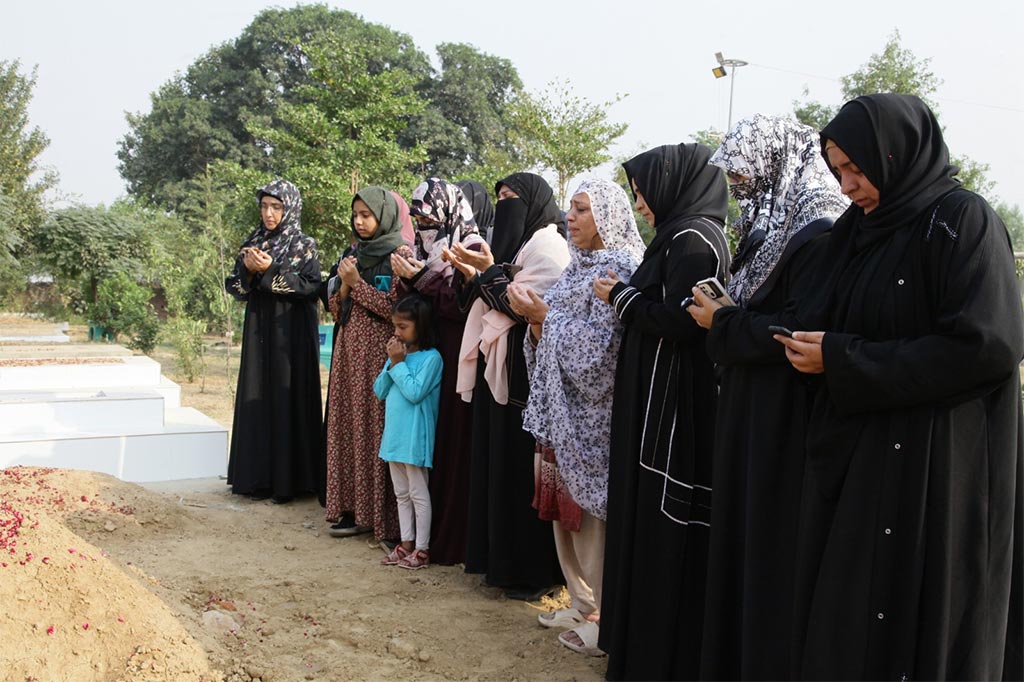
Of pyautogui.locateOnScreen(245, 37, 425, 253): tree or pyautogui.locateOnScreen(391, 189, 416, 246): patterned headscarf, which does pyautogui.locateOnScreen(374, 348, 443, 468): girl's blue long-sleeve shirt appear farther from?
pyautogui.locateOnScreen(245, 37, 425, 253): tree

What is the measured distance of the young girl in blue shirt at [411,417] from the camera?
4516 millimetres

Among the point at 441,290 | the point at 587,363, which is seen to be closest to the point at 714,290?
the point at 587,363

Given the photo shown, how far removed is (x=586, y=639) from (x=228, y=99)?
32.6 metres

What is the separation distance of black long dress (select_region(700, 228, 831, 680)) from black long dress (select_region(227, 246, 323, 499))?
3.84 m

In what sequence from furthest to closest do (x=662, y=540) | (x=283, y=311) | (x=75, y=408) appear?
(x=75, y=408) → (x=283, y=311) → (x=662, y=540)

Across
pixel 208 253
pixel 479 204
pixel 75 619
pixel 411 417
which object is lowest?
pixel 75 619

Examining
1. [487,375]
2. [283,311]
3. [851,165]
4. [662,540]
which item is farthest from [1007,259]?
[283,311]

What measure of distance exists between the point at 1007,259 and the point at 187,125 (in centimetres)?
3339

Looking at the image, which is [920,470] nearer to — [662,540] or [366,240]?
[662,540]

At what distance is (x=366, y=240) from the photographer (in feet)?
17.1

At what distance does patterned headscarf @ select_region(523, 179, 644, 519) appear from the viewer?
3.41 meters

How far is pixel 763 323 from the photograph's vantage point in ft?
7.92

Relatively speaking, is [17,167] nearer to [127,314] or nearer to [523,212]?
[127,314]

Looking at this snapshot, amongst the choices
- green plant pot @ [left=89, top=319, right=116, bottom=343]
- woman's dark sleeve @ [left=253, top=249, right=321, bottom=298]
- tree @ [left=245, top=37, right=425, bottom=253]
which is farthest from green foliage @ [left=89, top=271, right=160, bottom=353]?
woman's dark sleeve @ [left=253, top=249, right=321, bottom=298]
